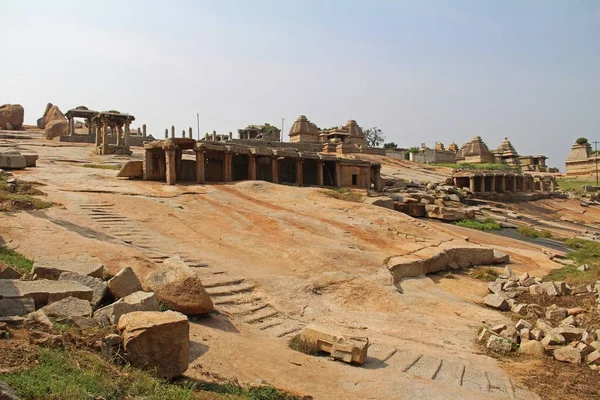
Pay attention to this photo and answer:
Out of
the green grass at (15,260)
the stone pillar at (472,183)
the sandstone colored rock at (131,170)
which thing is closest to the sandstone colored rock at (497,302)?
the green grass at (15,260)

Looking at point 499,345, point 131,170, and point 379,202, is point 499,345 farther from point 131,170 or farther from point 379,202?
point 131,170

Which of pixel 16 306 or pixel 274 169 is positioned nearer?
pixel 16 306

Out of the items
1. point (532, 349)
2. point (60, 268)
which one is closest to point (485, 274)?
point (532, 349)

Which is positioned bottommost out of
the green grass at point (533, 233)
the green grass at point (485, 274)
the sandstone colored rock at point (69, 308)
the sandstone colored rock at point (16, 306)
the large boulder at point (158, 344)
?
the green grass at point (485, 274)

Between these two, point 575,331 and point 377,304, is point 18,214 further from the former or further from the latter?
point 575,331

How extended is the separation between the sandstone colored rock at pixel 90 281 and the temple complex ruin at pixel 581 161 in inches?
2170

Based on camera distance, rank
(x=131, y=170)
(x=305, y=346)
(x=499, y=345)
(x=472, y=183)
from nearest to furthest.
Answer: (x=305, y=346)
(x=499, y=345)
(x=131, y=170)
(x=472, y=183)

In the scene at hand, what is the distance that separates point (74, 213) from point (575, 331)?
11.5 metres

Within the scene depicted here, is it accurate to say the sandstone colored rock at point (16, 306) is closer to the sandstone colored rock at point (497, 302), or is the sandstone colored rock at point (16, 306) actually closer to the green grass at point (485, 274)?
the sandstone colored rock at point (497, 302)

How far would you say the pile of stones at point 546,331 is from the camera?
7406mm

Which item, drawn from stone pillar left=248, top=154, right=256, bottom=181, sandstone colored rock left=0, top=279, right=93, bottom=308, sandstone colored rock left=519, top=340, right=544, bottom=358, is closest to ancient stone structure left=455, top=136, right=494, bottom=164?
stone pillar left=248, top=154, right=256, bottom=181

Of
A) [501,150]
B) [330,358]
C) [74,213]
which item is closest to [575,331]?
[330,358]

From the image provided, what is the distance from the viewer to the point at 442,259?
13.4 meters

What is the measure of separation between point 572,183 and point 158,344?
173 ft
